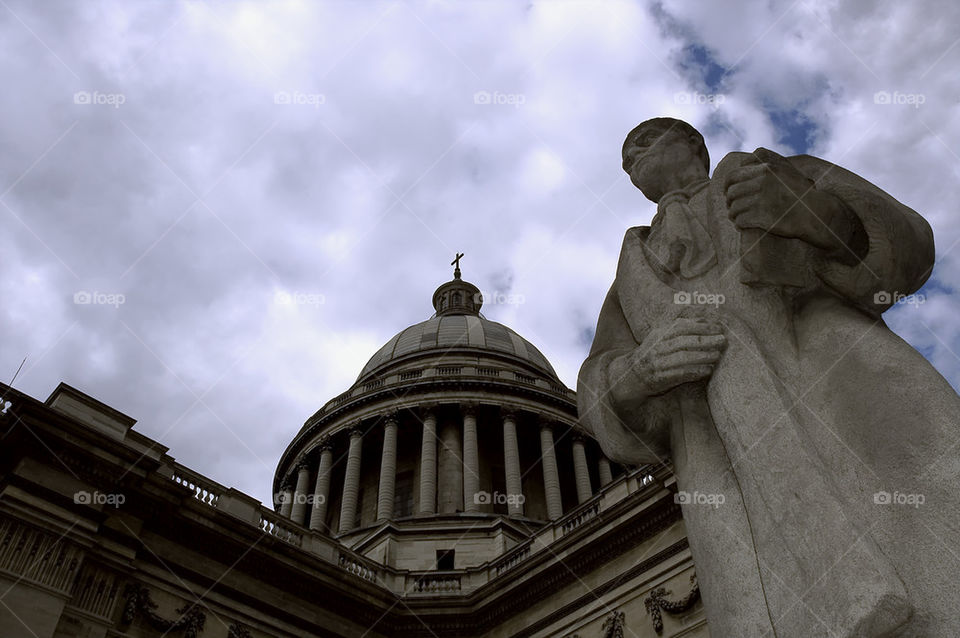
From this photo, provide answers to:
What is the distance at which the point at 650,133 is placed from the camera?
4.26 m

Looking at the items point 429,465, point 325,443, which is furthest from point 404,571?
point 325,443

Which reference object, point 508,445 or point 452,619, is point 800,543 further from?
point 508,445

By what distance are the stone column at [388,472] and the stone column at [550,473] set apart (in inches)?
286

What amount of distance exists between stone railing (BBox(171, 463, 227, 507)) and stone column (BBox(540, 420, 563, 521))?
690 inches

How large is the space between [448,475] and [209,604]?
1968 centimetres

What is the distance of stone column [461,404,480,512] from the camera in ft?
113

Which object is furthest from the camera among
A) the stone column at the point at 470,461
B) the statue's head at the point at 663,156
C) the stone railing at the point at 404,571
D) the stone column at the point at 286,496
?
the stone column at the point at 286,496

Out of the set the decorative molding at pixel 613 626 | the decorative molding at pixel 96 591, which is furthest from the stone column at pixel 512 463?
the decorative molding at pixel 96 591

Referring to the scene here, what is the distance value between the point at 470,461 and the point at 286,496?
12028mm

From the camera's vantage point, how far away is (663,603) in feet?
54.3

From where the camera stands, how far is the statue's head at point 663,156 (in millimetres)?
4152

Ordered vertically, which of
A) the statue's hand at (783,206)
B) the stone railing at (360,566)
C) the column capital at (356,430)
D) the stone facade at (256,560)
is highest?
the column capital at (356,430)

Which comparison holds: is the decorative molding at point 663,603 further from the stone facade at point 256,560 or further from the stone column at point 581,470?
the stone column at point 581,470

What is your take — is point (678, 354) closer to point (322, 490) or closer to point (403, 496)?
point (403, 496)
